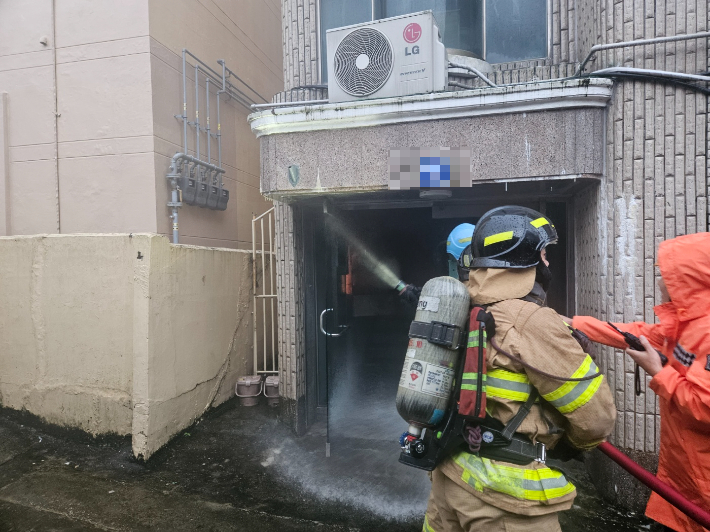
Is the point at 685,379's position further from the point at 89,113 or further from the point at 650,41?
the point at 89,113

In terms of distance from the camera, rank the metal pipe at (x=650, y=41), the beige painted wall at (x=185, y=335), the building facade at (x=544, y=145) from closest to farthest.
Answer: the metal pipe at (x=650, y=41) → the building facade at (x=544, y=145) → the beige painted wall at (x=185, y=335)

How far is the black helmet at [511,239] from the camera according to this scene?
6.23ft

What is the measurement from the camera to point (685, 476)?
2.18m

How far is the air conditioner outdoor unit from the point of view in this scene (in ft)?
12.5

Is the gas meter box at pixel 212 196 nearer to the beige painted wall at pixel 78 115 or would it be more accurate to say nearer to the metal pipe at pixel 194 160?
the metal pipe at pixel 194 160

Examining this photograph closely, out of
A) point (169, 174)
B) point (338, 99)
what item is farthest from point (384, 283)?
point (169, 174)

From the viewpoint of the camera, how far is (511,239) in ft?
6.23

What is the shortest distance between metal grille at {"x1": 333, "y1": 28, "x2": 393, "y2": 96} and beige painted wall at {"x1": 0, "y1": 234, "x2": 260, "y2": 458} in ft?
7.77

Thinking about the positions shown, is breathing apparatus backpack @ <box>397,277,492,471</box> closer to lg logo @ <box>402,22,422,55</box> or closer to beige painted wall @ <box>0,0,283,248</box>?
lg logo @ <box>402,22,422,55</box>

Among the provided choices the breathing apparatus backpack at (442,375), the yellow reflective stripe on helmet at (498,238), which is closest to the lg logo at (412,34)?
the yellow reflective stripe on helmet at (498,238)

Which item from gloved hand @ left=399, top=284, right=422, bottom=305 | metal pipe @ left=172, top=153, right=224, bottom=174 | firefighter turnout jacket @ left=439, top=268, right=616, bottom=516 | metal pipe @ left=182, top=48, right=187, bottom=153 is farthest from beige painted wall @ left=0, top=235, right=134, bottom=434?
firefighter turnout jacket @ left=439, top=268, right=616, bottom=516

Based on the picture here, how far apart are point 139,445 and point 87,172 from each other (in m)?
3.34

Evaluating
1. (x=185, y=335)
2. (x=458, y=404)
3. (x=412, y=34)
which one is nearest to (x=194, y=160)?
(x=185, y=335)

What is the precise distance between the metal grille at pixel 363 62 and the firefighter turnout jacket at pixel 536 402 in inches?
106
